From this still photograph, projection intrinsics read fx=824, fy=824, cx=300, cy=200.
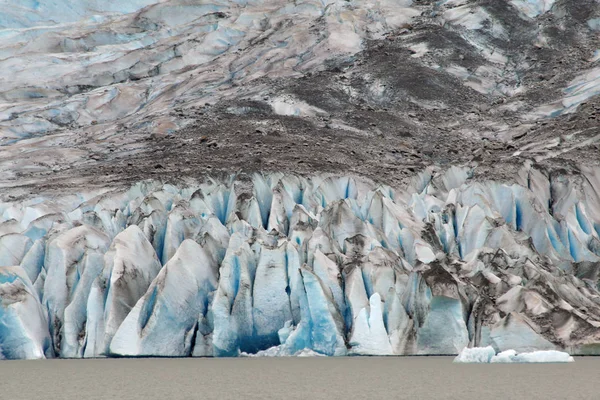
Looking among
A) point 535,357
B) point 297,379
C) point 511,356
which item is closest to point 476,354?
point 511,356

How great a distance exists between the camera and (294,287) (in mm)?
22719

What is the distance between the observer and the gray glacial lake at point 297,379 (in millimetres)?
14422

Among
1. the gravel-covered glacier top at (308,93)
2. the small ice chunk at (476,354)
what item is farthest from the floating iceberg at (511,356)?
the gravel-covered glacier top at (308,93)

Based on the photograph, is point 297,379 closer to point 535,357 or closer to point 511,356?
point 511,356

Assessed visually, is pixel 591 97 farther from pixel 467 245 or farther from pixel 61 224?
pixel 61 224

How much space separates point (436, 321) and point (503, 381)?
5572mm

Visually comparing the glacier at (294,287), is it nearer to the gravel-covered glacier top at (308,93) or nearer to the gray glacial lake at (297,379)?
the gray glacial lake at (297,379)

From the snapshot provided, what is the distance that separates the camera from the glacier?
21.5 meters

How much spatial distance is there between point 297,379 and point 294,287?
243 inches

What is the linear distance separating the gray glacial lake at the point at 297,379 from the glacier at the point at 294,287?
0.92 metres

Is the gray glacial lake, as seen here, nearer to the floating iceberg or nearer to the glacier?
the floating iceberg

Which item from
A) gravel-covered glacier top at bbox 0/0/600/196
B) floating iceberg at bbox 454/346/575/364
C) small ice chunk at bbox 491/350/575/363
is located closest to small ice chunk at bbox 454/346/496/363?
floating iceberg at bbox 454/346/575/364

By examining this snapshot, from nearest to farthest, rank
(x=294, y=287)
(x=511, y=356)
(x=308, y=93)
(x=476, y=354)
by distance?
(x=476, y=354) < (x=511, y=356) < (x=294, y=287) < (x=308, y=93)

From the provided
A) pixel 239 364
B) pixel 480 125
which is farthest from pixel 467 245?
pixel 480 125
